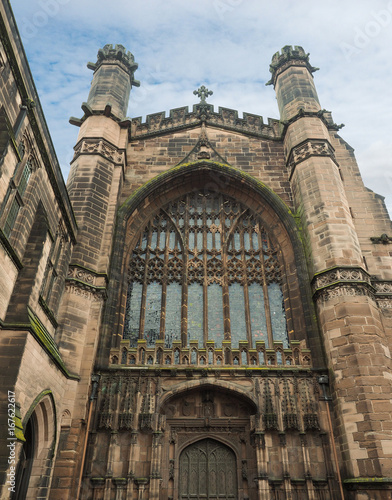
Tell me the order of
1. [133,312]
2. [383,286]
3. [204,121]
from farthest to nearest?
1. [204,121]
2. [133,312]
3. [383,286]

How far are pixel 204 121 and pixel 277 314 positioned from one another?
804 centimetres

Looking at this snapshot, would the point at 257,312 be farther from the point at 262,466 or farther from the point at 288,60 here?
the point at 288,60

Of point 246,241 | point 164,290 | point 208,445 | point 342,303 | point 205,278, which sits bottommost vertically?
point 208,445

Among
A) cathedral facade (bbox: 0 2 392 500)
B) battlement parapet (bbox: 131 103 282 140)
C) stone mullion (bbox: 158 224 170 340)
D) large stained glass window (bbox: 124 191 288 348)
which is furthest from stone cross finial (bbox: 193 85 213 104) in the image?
stone mullion (bbox: 158 224 170 340)

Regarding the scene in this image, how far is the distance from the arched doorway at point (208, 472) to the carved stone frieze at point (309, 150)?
892cm

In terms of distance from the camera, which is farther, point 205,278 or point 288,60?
point 288,60

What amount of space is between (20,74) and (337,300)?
860 centimetres

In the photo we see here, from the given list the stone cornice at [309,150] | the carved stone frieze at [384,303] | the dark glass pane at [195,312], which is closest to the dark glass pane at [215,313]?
the dark glass pane at [195,312]

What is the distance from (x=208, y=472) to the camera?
9.63 meters

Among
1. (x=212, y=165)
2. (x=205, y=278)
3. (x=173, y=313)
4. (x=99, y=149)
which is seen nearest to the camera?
(x=173, y=313)

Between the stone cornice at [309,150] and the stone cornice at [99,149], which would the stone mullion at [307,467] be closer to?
the stone cornice at [309,150]

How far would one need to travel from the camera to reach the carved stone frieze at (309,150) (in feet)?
44.5

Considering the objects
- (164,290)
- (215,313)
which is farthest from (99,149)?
(215,313)

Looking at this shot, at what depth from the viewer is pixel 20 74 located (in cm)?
784
